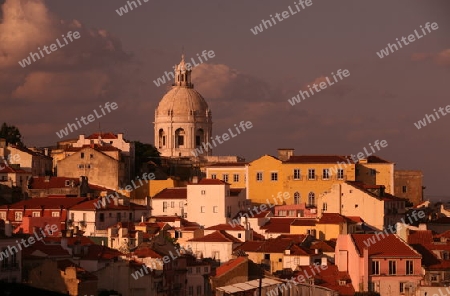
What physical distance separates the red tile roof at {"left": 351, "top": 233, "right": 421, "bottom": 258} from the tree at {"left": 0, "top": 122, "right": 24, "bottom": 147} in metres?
50.7

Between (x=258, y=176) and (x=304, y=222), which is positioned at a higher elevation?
(x=258, y=176)

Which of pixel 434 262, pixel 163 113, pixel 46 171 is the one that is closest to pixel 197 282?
pixel 434 262

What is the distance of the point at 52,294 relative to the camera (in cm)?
3969

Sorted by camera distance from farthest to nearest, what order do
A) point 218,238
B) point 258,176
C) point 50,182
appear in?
1. point 50,182
2. point 258,176
3. point 218,238

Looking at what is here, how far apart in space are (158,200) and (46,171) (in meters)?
14.5

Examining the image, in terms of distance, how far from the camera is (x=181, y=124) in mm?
126562

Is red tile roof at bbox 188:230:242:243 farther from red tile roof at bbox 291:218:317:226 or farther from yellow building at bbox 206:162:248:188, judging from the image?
yellow building at bbox 206:162:248:188

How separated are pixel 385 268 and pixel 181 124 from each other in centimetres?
5662

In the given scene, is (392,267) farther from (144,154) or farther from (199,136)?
(199,136)

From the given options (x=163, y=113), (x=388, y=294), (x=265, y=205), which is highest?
(x=163, y=113)

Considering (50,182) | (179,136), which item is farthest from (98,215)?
(179,136)

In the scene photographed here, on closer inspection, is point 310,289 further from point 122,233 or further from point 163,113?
point 163,113

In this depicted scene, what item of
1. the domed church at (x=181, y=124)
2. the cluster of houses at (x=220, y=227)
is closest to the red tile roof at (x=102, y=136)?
the cluster of houses at (x=220, y=227)

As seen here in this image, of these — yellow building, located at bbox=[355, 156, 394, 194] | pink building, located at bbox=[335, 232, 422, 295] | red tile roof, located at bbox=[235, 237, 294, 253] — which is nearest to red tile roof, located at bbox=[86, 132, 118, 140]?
yellow building, located at bbox=[355, 156, 394, 194]
